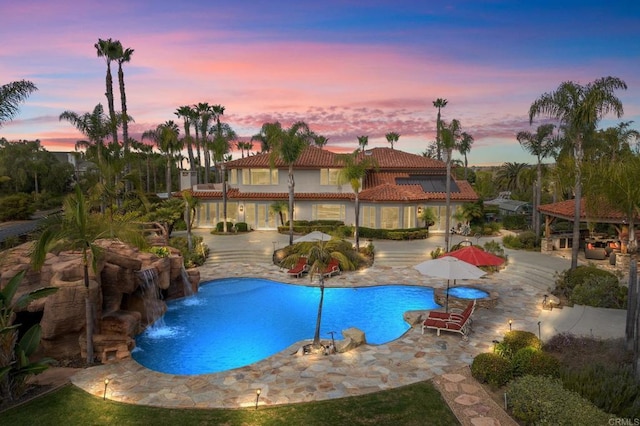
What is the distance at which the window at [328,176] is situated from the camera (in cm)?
3800

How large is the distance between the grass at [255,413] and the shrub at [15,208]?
43.8m

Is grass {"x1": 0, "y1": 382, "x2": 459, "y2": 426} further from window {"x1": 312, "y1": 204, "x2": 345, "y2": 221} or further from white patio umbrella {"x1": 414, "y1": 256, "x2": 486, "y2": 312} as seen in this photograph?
window {"x1": 312, "y1": 204, "x2": 345, "y2": 221}

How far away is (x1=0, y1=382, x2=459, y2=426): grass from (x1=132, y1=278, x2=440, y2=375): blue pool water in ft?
9.29

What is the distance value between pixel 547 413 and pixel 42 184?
76229mm

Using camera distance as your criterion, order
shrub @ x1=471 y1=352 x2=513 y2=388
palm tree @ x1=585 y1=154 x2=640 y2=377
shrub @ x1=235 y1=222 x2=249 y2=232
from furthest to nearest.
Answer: shrub @ x1=235 y1=222 x2=249 y2=232 < palm tree @ x1=585 y1=154 x2=640 y2=377 < shrub @ x1=471 y1=352 x2=513 y2=388

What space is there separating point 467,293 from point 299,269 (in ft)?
32.0

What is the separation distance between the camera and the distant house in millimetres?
36656

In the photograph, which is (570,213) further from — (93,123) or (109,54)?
(109,54)

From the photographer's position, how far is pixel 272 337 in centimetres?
1521

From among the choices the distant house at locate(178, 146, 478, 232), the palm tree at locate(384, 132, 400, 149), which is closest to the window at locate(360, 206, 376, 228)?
the distant house at locate(178, 146, 478, 232)

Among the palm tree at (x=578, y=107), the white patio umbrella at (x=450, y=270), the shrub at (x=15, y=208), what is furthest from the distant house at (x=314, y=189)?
the shrub at (x=15, y=208)

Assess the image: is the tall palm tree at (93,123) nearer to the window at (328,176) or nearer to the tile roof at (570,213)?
Result: the window at (328,176)

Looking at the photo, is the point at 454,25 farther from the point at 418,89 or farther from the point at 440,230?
the point at 440,230

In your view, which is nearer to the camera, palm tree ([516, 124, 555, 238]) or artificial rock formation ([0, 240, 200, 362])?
artificial rock formation ([0, 240, 200, 362])
